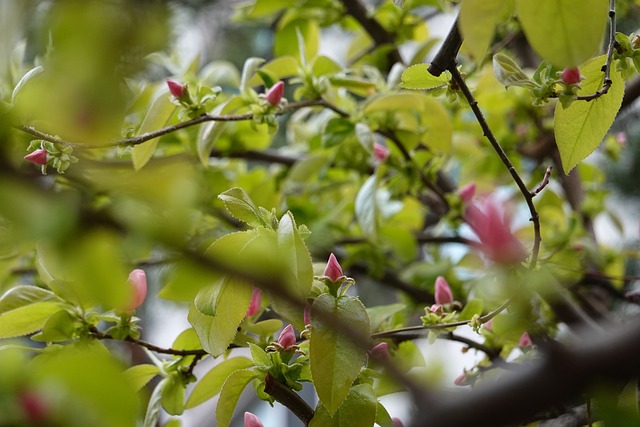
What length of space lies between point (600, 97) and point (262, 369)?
20cm

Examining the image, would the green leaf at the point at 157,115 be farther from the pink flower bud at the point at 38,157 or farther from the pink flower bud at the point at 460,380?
the pink flower bud at the point at 460,380

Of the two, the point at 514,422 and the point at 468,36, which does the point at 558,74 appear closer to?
the point at 468,36

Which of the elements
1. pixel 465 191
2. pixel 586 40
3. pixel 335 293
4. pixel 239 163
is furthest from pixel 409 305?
pixel 586 40

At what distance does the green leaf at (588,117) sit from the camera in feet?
1.11

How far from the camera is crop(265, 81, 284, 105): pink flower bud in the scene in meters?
0.45

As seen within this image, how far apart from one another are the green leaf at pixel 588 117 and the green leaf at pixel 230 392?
0.18m

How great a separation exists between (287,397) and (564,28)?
197 millimetres

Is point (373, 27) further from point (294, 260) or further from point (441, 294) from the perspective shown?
point (294, 260)

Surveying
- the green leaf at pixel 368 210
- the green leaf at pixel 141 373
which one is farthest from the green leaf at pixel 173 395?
the green leaf at pixel 368 210

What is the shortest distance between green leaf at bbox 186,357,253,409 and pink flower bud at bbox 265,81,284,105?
16cm

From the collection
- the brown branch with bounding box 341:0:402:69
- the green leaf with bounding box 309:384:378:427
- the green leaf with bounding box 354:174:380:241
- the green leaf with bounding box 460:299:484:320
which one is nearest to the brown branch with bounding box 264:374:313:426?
the green leaf with bounding box 309:384:378:427

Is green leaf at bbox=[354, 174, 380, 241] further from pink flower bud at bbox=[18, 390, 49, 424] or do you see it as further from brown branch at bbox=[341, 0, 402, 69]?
pink flower bud at bbox=[18, 390, 49, 424]

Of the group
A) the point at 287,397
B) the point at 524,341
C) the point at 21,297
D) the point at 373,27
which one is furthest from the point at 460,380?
the point at 373,27

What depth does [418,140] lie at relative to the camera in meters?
0.59
